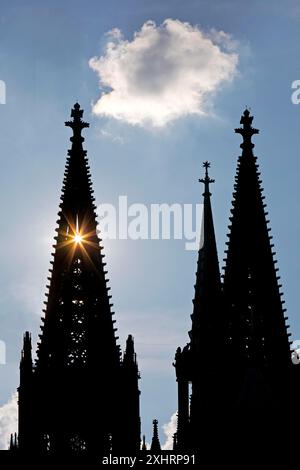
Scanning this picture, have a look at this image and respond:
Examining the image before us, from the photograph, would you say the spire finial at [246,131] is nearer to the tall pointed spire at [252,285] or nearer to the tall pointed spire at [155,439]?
the tall pointed spire at [252,285]

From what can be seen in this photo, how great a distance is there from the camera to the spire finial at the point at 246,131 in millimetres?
66250

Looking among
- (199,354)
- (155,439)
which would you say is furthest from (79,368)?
(155,439)

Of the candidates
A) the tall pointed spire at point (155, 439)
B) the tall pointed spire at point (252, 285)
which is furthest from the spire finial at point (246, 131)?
the tall pointed spire at point (155, 439)

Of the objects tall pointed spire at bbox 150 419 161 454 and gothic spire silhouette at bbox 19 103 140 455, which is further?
tall pointed spire at bbox 150 419 161 454

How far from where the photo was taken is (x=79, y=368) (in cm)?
5975

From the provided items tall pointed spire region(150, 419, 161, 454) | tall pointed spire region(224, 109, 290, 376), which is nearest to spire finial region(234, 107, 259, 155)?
tall pointed spire region(224, 109, 290, 376)

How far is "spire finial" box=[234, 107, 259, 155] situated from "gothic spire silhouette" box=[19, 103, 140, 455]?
8.31 meters

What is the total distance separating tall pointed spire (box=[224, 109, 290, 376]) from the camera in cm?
6172

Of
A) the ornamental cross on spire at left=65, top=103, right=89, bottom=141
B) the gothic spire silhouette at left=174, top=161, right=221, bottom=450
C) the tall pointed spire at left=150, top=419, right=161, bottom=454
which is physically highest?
the ornamental cross on spire at left=65, top=103, right=89, bottom=141

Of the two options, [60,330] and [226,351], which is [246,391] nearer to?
[226,351]

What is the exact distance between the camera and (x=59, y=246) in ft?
206

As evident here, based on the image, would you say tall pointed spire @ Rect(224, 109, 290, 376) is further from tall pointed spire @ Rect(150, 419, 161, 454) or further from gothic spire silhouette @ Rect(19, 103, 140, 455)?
tall pointed spire @ Rect(150, 419, 161, 454)
